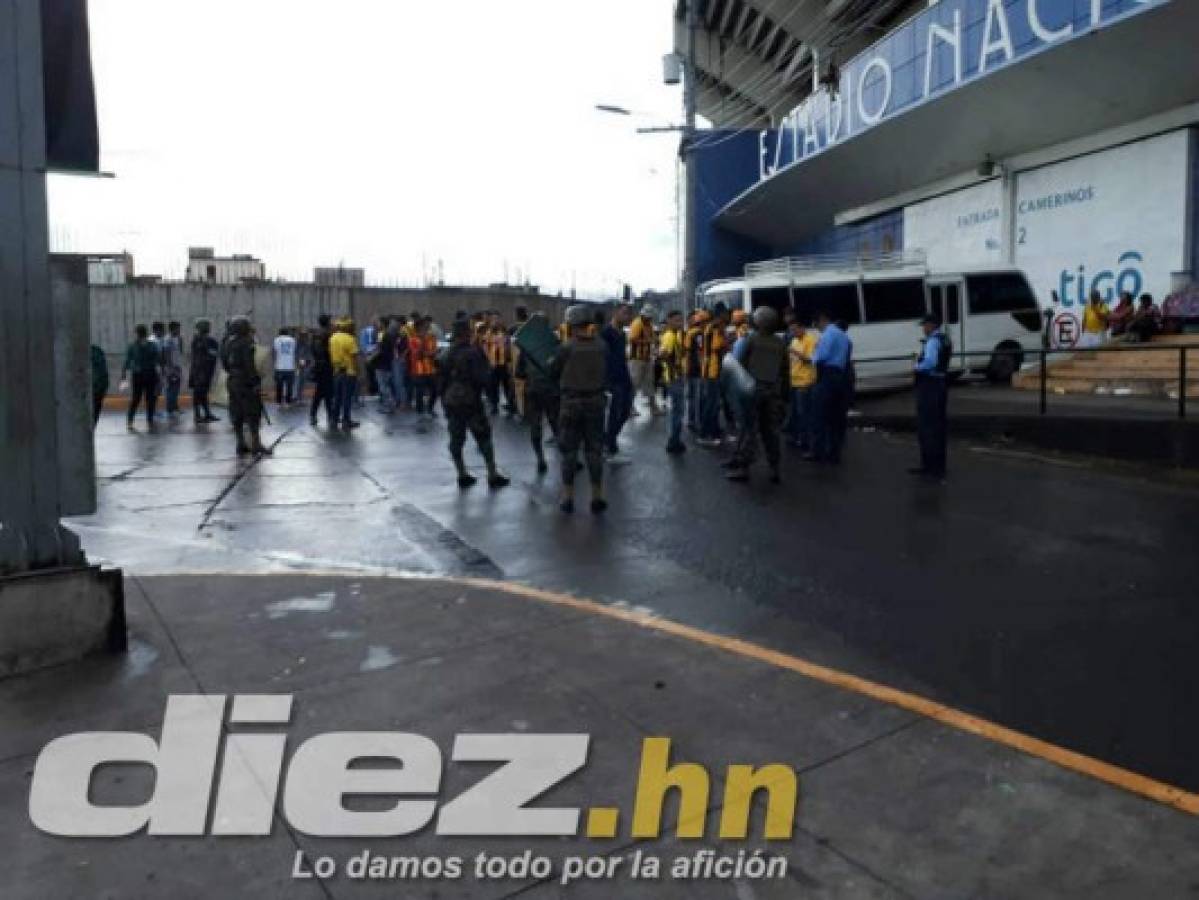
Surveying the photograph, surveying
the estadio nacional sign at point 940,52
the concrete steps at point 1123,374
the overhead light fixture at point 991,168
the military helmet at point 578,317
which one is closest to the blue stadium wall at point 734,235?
the estadio nacional sign at point 940,52

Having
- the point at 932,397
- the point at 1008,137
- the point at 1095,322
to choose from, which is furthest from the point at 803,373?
the point at 1008,137

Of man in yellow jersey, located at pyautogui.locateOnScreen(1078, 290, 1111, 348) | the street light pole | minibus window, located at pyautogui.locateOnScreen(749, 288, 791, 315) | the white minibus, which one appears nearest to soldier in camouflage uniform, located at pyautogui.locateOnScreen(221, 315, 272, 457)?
the white minibus

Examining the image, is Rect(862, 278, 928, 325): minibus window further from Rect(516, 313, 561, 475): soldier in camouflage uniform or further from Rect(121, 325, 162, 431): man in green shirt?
Rect(121, 325, 162, 431): man in green shirt

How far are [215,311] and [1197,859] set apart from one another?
2536cm

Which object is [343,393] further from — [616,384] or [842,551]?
[842,551]

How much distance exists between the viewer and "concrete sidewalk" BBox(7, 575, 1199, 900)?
2.79 m

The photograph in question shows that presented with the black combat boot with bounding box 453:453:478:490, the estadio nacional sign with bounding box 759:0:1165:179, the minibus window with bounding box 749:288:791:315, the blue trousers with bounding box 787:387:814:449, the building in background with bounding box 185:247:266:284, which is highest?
the estadio nacional sign with bounding box 759:0:1165:179

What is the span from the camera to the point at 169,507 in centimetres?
866

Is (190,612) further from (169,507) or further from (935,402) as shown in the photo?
(935,402)

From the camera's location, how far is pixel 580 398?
8.14 m

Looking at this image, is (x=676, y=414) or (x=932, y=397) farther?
(x=676, y=414)

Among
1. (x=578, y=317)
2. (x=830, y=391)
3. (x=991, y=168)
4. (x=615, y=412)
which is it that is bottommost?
(x=615, y=412)

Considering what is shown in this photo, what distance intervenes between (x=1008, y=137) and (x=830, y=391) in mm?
12842

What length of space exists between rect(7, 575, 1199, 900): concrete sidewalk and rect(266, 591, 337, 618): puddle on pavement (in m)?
0.02
